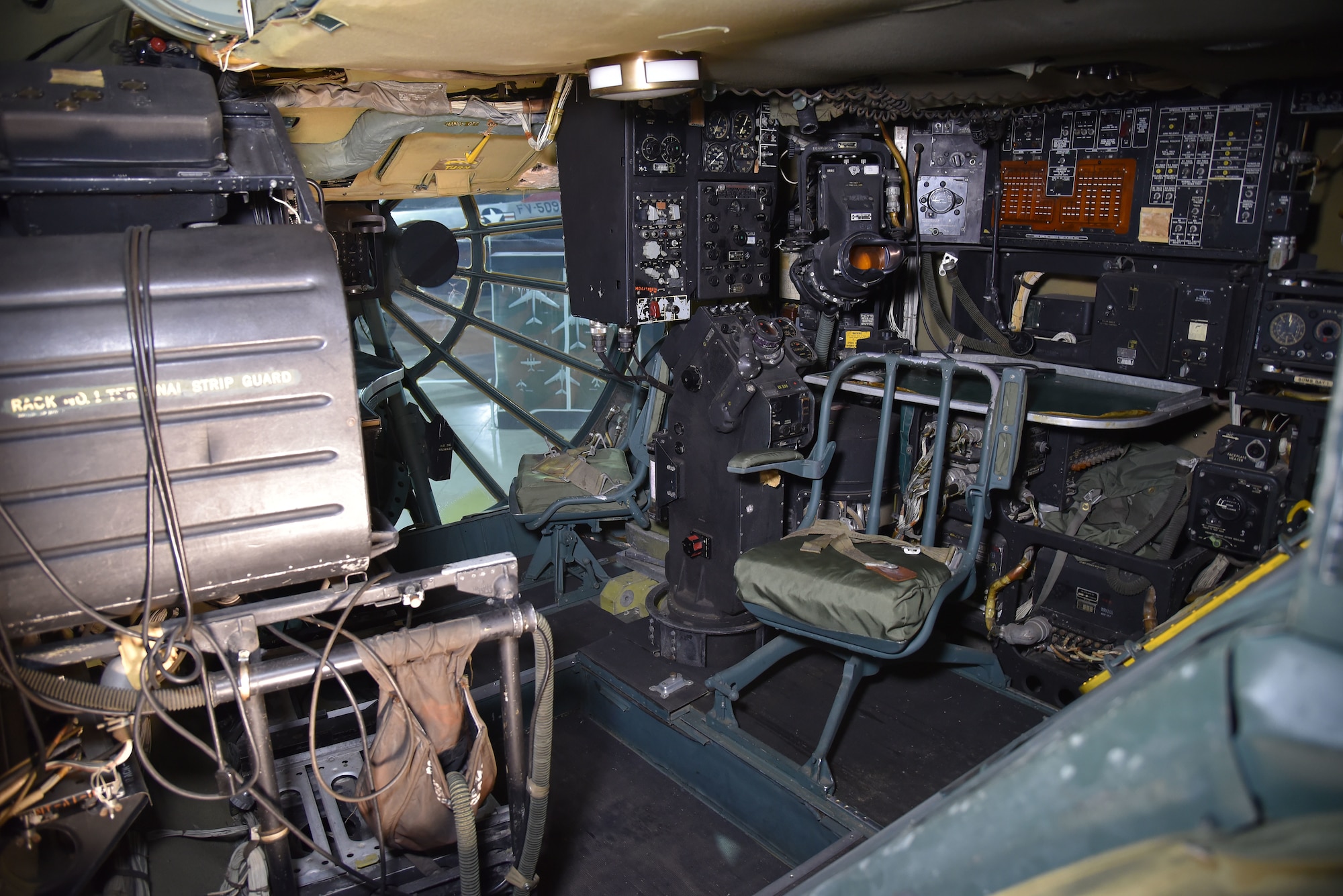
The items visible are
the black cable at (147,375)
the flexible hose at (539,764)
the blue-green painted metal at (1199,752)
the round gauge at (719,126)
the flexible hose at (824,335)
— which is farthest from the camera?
the flexible hose at (824,335)

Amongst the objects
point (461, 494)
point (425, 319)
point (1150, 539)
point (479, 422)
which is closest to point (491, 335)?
point (425, 319)

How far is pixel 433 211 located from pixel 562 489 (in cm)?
211

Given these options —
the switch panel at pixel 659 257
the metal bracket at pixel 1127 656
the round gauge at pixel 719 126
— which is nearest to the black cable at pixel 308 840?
the metal bracket at pixel 1127 656

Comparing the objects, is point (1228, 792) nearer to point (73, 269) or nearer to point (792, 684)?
point (73, 269)

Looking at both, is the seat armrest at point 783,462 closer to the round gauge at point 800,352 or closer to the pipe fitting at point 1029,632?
the round gauge at point 800,352

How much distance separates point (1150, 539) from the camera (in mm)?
3459

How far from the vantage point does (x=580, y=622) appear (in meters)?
4.34

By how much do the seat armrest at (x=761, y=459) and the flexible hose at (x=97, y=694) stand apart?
195 centimetres

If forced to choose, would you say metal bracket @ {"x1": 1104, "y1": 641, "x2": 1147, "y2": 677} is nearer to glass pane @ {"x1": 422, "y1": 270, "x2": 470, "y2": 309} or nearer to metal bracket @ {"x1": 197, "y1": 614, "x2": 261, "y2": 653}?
metal bracket @ {"x1": 197, "y1": 614, "x2": 261, "y2": 653}

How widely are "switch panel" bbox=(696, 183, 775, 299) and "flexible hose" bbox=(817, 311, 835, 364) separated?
384mm

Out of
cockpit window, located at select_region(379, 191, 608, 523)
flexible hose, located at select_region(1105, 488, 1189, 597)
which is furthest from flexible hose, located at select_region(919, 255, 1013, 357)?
cockpit window, located at select_region(379, 191, 608, 523)

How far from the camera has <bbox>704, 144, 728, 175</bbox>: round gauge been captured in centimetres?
394

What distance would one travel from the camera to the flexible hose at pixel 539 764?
1.98 metres

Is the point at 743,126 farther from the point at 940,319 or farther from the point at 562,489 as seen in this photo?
the point at 562,489
